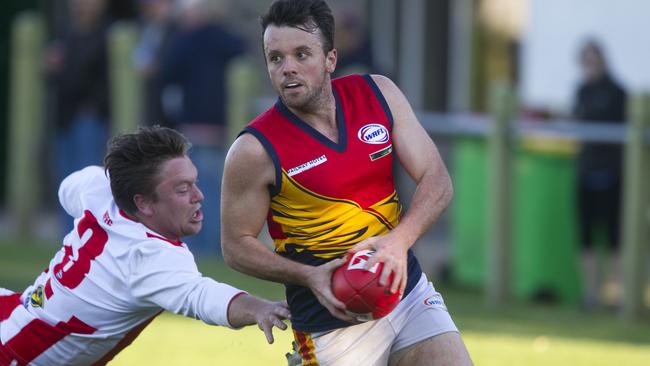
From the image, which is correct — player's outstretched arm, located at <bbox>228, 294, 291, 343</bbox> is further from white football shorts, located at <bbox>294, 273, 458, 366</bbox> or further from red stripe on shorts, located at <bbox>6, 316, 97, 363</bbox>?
red stripe on shorts, located at <bbox>6, 316, 97, 363</bbox>

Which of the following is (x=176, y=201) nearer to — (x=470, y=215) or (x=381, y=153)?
(x=381, y=153)

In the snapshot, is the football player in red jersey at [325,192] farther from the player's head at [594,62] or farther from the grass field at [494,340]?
the player's head at [594,62]

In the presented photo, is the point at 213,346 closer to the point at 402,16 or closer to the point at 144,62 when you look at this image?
the point at 144,62

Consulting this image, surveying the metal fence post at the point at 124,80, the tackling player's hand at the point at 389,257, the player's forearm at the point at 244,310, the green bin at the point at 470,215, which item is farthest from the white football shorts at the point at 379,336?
the metal fence post at the point at 124,80

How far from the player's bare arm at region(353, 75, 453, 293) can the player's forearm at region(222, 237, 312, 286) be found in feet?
0.88

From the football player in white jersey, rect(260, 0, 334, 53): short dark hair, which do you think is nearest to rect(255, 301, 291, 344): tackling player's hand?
the football player in white jersey

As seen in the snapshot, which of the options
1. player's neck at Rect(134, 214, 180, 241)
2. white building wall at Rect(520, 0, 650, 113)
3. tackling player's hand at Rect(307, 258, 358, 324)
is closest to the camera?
tackling player's hand at Rect(307, 258, 358, 324)

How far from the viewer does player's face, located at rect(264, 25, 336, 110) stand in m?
5.19

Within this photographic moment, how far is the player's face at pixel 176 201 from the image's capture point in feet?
17.8

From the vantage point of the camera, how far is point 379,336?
17.7 ft

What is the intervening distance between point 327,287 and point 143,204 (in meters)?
0.91

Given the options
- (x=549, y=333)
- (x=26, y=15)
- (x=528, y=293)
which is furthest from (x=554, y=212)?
(x=26, y=15)

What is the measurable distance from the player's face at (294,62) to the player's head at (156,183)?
55 cm

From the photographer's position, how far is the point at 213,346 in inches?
361
